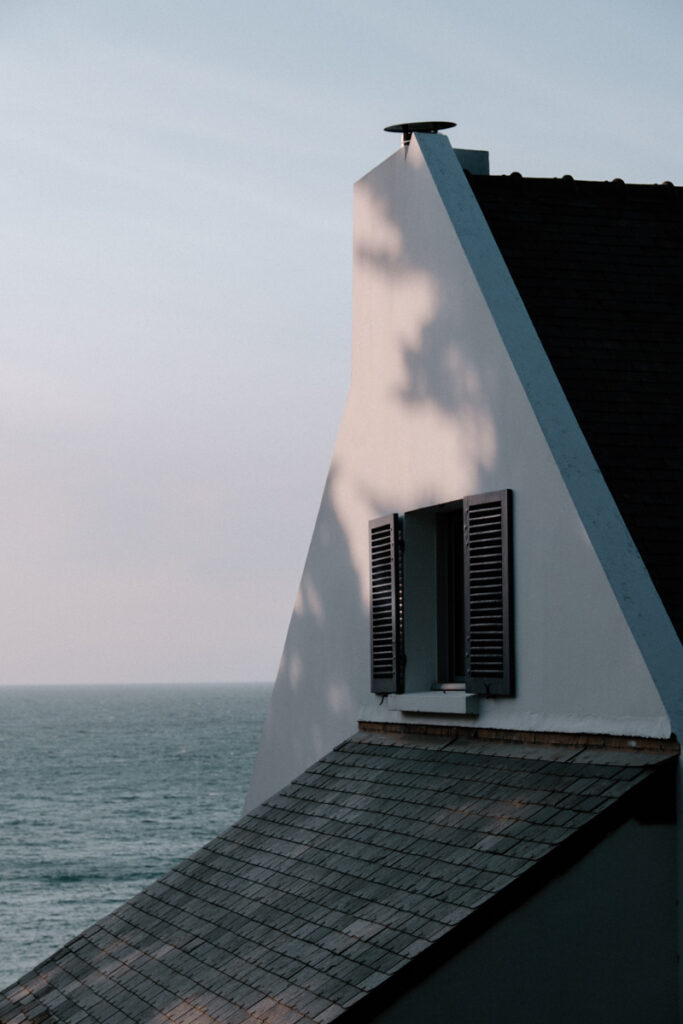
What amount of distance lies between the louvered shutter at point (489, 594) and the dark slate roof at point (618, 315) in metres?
1.00

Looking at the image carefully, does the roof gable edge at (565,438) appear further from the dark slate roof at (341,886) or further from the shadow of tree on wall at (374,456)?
the dark slate roof at (341,886)

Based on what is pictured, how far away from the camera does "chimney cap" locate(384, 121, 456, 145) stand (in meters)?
12.9

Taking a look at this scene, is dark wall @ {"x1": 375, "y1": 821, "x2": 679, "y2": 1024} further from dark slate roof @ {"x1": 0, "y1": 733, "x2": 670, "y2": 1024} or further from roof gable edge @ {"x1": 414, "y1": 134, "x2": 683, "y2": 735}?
roof gable edge @ {"x1": 414, "y1": 134, "x2": 683, "y2": 735}

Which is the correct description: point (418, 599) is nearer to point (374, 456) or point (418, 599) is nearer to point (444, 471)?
point (444, 471)

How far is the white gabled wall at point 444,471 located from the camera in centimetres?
941

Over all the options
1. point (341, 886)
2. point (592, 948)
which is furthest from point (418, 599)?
point (592, 948)

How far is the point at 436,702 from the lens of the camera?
37.9ft

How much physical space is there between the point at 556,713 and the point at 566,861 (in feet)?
5.44

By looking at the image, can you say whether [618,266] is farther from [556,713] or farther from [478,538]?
[556,713]

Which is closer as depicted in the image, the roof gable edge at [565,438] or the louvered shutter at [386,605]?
the roof gable edge at [565,438]

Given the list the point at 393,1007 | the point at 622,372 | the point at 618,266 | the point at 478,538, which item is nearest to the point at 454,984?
the point at 393,1007

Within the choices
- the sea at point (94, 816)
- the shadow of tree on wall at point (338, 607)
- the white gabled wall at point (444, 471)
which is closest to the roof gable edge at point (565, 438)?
the white gabled wall at point (444, 471)

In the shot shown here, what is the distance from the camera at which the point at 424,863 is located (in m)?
9.20

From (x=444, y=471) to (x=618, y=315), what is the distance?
1.87 meters
